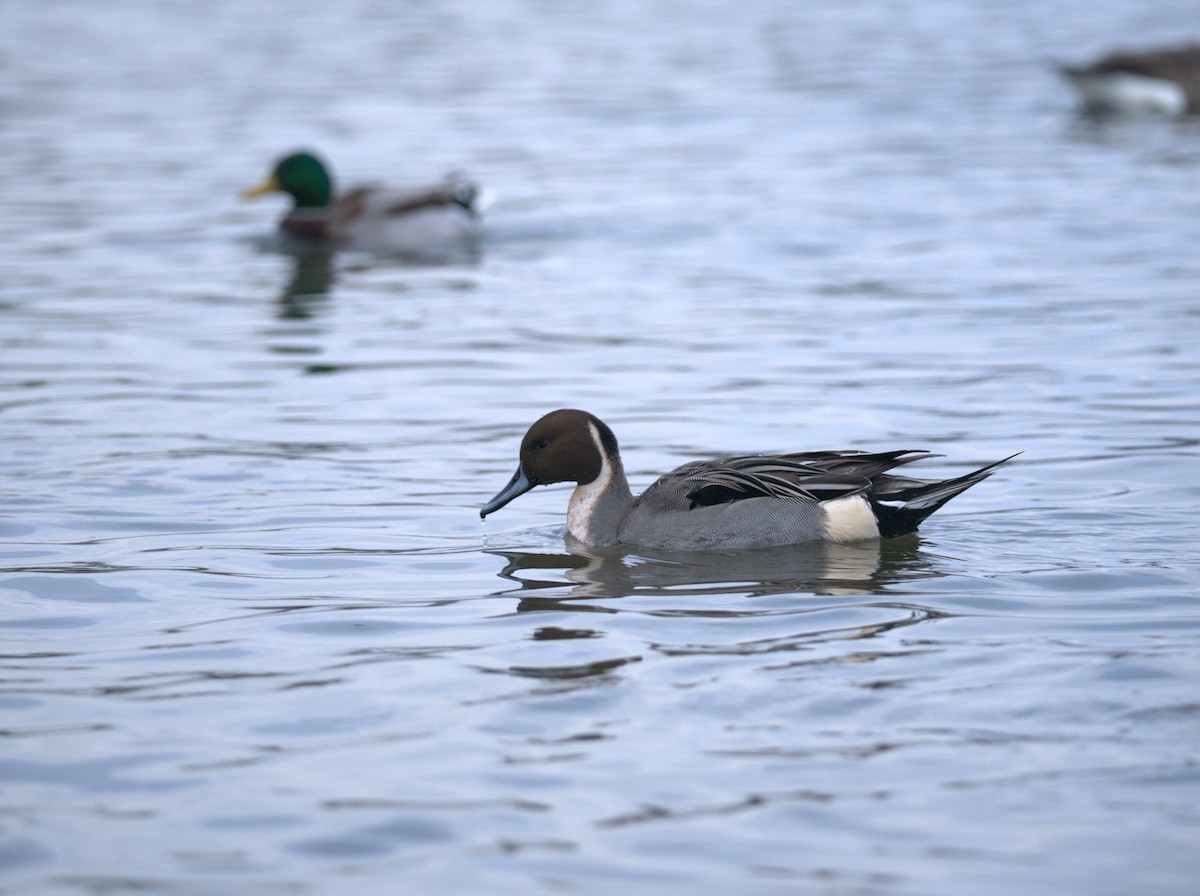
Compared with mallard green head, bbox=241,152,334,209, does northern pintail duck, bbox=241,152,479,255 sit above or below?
below

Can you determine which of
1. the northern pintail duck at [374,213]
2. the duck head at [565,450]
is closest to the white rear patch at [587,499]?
the duck head at [565,450]

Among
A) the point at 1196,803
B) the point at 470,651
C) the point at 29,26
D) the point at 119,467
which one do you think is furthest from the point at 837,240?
the point at 29,26

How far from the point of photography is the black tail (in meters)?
7.48

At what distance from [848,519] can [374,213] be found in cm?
1022

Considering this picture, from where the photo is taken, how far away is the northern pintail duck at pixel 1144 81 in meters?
22.7

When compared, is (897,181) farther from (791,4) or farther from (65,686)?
(791,4)

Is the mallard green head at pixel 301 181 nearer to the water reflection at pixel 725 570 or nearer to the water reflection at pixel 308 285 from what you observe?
the water reflection at pixel 308 285

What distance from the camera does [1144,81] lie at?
22.8 meters

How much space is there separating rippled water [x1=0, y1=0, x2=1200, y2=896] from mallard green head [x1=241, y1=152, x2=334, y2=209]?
20.3 inches

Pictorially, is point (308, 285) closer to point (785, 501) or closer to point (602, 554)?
point (602, 554)

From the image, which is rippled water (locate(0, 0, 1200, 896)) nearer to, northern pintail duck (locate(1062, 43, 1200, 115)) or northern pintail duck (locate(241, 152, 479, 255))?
northern pintail duck (locate(241, 152, 479, 255))

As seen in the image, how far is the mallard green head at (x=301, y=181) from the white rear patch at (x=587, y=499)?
9.74 m

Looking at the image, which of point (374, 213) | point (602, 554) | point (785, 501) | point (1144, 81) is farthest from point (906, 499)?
point (1144, 81)

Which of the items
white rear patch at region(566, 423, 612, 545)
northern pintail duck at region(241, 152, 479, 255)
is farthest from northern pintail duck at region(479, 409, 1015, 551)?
northern pintail duck at region(241, 152, 479, 255)
